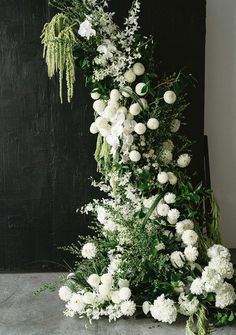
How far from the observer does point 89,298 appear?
2.69 meters

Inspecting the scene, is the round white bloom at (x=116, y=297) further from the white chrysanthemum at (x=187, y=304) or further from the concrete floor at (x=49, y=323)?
the white chrysanthemum at (x=187, y=304)

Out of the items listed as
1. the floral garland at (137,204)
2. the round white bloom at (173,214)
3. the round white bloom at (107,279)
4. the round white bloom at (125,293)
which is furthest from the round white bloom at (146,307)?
the round white bloom at (173,214)

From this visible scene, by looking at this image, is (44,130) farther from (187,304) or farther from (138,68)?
(187,304)

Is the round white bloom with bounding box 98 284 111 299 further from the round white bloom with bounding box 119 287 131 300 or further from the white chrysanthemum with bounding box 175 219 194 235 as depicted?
the white chrysanthemum with bounding box 175 219 194 235

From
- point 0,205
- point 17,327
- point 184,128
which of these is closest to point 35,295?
point 17,327

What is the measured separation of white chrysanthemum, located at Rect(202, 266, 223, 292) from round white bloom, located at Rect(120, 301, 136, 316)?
1.40 ft

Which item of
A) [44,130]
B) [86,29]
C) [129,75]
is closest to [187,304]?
[129,75]

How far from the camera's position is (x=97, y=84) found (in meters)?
2.80

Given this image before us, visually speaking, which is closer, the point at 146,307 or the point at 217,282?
the point at 217,282

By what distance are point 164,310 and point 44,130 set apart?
58.3 inches

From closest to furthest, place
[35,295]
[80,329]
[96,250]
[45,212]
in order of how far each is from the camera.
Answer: [80,329] < [96,250] < [35,295] < [45,212]

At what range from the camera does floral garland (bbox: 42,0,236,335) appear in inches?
105

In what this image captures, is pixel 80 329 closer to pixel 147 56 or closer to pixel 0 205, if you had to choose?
pixel 0 205

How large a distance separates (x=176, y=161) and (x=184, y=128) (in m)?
0.41
